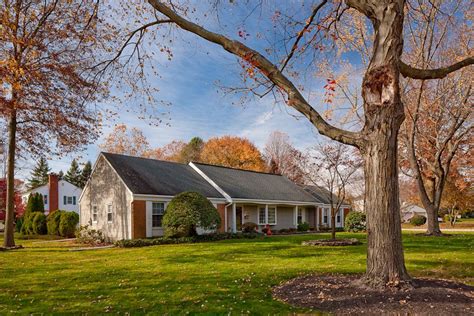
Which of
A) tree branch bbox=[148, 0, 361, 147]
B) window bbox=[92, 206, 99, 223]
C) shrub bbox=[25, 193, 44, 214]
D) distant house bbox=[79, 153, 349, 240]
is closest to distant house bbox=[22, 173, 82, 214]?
shrub bbox=[25, 193, 44, 214]

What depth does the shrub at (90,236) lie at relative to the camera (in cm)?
2188

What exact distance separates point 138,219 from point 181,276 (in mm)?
11917

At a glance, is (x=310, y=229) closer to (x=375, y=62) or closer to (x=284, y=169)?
(x=284, y=169)

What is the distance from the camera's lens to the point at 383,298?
583 cm

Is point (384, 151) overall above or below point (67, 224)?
above

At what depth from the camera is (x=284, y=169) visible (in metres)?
53.4

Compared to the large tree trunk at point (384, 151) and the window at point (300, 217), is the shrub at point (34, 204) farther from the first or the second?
the large tree trunk at point (384, 151)

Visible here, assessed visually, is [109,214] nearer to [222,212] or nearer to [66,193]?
[222,212]

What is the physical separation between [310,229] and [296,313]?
28767mm

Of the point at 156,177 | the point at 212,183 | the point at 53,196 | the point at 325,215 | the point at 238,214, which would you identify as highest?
the point at 156,177

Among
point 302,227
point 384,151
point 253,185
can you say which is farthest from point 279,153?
point 384,151

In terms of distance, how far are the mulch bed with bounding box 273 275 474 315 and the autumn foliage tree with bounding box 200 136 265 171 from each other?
147 feet

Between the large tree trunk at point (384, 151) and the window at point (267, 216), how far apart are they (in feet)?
73.7

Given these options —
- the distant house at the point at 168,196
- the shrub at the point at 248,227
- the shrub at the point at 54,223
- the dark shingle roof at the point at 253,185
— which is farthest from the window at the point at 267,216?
the shrub at the point at 54,223
